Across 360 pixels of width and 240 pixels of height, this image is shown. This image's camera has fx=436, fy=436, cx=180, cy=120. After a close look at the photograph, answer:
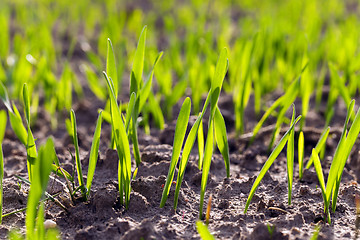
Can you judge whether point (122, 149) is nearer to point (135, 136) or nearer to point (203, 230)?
point (135, 136)

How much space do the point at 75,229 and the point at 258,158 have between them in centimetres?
75

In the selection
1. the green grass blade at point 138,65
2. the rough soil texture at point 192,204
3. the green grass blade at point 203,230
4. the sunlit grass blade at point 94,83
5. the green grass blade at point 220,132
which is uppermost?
the green grass blade at point 138,65

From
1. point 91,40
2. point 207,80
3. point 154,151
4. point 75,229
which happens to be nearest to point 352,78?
point 207,80

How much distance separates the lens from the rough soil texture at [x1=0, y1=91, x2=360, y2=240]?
104cm

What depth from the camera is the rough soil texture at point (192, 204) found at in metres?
1.04

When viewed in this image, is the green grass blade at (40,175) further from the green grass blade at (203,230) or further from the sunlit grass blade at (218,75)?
the sunlit grass blade at (218,75)

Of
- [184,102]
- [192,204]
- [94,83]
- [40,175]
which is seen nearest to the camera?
[40,175]

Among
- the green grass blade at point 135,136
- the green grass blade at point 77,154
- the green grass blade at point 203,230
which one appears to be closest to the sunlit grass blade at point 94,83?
the green grass blade at point 135,136

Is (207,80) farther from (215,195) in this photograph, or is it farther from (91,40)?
(91,40)

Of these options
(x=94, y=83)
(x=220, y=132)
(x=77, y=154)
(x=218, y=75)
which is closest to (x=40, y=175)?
(x=77, y=154)

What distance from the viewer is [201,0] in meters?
4.55

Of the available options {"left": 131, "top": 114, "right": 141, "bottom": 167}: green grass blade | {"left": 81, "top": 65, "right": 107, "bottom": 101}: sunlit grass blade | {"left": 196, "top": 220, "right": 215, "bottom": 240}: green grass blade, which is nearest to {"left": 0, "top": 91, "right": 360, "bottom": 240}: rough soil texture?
{"left": 131, "top": 114, "right": 141, "bottom": 167}: green grass blade

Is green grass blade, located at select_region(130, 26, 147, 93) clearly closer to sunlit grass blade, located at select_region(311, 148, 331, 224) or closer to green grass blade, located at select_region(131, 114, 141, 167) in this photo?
green grass blade, located at select_region(131, 114, 141, 167)

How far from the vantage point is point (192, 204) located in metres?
1.21
